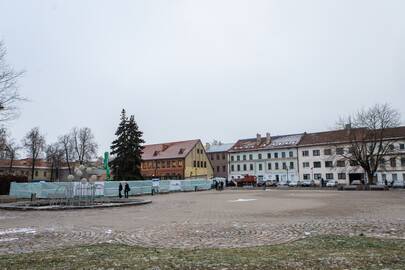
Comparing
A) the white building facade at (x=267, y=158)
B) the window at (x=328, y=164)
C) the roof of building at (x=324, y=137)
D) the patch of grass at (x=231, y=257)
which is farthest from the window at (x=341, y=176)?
the patch of grass at (x=231, y=257)

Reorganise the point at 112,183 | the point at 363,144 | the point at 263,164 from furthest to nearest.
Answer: the point at 263,164 → the point at 363,144 → the point at 112,183

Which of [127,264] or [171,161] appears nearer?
[127,264]

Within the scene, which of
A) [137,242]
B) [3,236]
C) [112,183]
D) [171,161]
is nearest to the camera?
[137,242]

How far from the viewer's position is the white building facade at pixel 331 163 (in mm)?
75250

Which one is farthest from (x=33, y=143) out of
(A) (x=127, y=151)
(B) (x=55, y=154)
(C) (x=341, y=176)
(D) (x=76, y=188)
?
(C) (x=341, y=176)

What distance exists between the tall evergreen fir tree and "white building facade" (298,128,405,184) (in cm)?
3942

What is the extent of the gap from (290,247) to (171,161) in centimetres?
7708

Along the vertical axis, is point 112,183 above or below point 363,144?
below

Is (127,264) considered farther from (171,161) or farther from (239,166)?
(239,166)

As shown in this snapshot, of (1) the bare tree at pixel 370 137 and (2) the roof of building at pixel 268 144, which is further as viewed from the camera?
(2) the roof of building at pixel 268 144

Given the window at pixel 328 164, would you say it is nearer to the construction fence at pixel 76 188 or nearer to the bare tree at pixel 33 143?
the construction fence at pixel 76 188

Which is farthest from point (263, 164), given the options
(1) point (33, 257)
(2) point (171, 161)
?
(1) point (33, 257)

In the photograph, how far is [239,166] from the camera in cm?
10106

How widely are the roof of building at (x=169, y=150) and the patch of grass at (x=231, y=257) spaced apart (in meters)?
74.0
